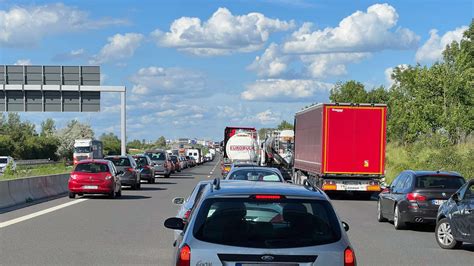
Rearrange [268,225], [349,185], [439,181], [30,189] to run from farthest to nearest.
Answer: [349,185]
[30,189]
[439,181]
[268,225]

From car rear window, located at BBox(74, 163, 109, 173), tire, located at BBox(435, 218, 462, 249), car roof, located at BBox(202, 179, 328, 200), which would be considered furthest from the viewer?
car rear window, located at BBox(74, 163, 109, 173)

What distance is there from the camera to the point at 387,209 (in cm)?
1848

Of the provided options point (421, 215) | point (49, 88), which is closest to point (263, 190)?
point (421, 215)

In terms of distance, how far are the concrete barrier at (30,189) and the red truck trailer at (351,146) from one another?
399 inches

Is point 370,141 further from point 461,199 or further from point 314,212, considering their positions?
point 314,212

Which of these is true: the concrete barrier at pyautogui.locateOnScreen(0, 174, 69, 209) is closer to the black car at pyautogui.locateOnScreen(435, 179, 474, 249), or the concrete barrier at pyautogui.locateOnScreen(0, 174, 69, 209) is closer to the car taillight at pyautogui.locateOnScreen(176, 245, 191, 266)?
the black car at pyautogui.locateOnScreen(435, 179, 474, 249)

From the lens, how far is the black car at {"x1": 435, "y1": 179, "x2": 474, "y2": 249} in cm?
1300

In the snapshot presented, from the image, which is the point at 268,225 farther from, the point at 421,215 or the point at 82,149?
the point at 82,149

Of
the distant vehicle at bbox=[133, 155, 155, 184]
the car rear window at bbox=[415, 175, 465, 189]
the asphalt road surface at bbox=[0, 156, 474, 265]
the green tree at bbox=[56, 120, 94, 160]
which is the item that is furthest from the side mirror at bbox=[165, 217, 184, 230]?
the green tree at bbox=[56, 120, 94, 160]

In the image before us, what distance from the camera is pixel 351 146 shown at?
28.4 m

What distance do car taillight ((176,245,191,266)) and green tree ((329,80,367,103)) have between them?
258 feet

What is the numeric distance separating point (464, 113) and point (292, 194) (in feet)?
147

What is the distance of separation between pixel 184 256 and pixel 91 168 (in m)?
21.5

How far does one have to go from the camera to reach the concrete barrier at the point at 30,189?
23.1m
